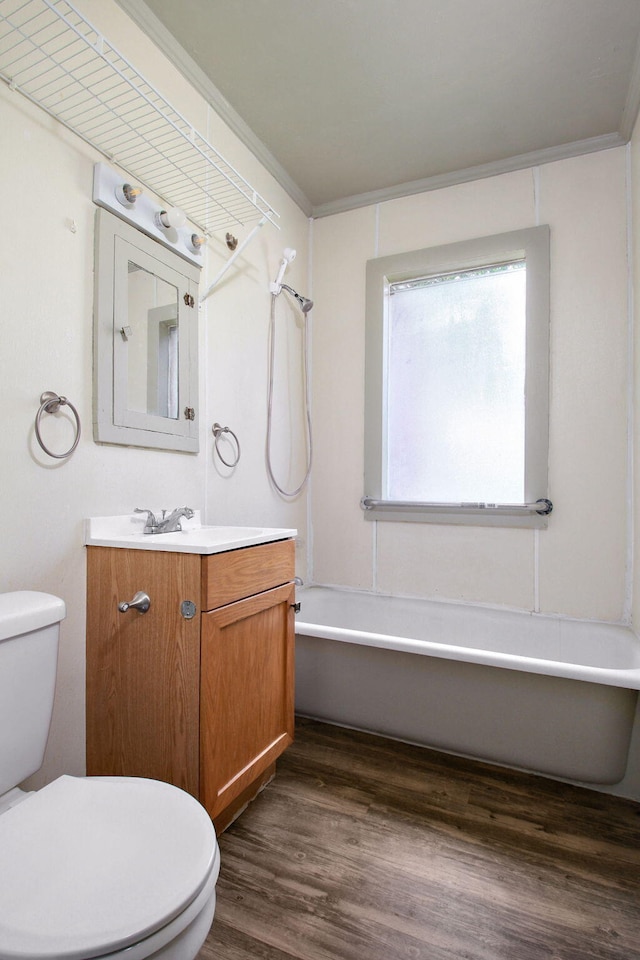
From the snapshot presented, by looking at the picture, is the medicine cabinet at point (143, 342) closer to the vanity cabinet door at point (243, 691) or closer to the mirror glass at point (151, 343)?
the mirror glass at point (151, 343)

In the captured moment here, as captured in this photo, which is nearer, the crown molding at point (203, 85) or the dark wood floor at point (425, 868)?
the dark wood floor at point (425, 868)

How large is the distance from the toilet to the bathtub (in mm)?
Answer: 1040

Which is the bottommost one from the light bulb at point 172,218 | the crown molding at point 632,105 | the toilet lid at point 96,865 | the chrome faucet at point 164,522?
the toilet lid at point 96,865

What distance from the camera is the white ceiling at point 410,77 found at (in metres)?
1.66

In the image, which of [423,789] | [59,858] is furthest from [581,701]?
[59,858]

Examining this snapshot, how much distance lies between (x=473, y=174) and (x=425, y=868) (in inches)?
113

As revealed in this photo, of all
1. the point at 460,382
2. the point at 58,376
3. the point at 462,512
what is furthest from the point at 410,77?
the point at 462,512

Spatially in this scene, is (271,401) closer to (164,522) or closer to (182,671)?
(164,522)

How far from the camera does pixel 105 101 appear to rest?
1.52 meters

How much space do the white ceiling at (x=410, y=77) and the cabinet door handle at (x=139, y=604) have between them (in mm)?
1865

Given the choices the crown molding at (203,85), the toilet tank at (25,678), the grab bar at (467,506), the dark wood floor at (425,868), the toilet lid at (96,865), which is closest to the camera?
the toilet lid at (96,865)

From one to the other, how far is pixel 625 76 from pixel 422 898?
284 centimetres

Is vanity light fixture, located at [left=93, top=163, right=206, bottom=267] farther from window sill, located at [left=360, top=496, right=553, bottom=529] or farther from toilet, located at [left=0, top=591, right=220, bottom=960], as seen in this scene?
window sill, located at [left=360, top=496, right=553, bottom=529]

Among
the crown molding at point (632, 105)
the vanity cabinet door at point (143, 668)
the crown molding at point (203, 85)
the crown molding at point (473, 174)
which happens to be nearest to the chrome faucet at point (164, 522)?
the vanity cabinet door at point (143, 668)
